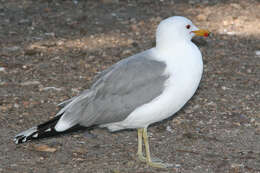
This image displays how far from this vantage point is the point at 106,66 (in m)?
6.66

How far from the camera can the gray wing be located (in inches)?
166

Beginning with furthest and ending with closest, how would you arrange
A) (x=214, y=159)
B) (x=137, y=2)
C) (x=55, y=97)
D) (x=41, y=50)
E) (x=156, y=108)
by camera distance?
1. (x=137, y=2)
2. (x=41, y=50)
3. (x=55, y=97)
4. (x=214, y=159)
5. (x=156, y=108)

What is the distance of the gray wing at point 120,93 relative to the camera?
13.8ft

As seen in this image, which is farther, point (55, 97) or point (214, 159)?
point (55, 97)

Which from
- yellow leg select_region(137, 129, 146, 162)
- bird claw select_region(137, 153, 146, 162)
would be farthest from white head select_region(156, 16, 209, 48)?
bird claw select_region(137, 153, 146, 162)

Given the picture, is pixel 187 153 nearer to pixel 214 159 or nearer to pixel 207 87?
pixel 214 159

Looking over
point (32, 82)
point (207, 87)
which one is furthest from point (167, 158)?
point (32, 82)

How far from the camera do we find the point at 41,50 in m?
7.12

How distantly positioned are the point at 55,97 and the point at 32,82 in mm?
517

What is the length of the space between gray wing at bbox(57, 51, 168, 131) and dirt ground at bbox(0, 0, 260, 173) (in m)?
0.42

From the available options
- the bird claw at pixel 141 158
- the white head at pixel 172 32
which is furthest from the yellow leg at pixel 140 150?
the white head at pixel 172 32

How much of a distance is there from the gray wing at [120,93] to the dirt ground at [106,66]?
417 mm

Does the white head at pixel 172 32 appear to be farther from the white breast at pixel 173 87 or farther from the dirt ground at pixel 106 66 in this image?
the dirt ground at pixel 106 66

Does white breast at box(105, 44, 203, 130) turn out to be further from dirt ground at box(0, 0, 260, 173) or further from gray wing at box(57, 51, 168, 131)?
dirt ground at box(0, 0, 260, 173)
